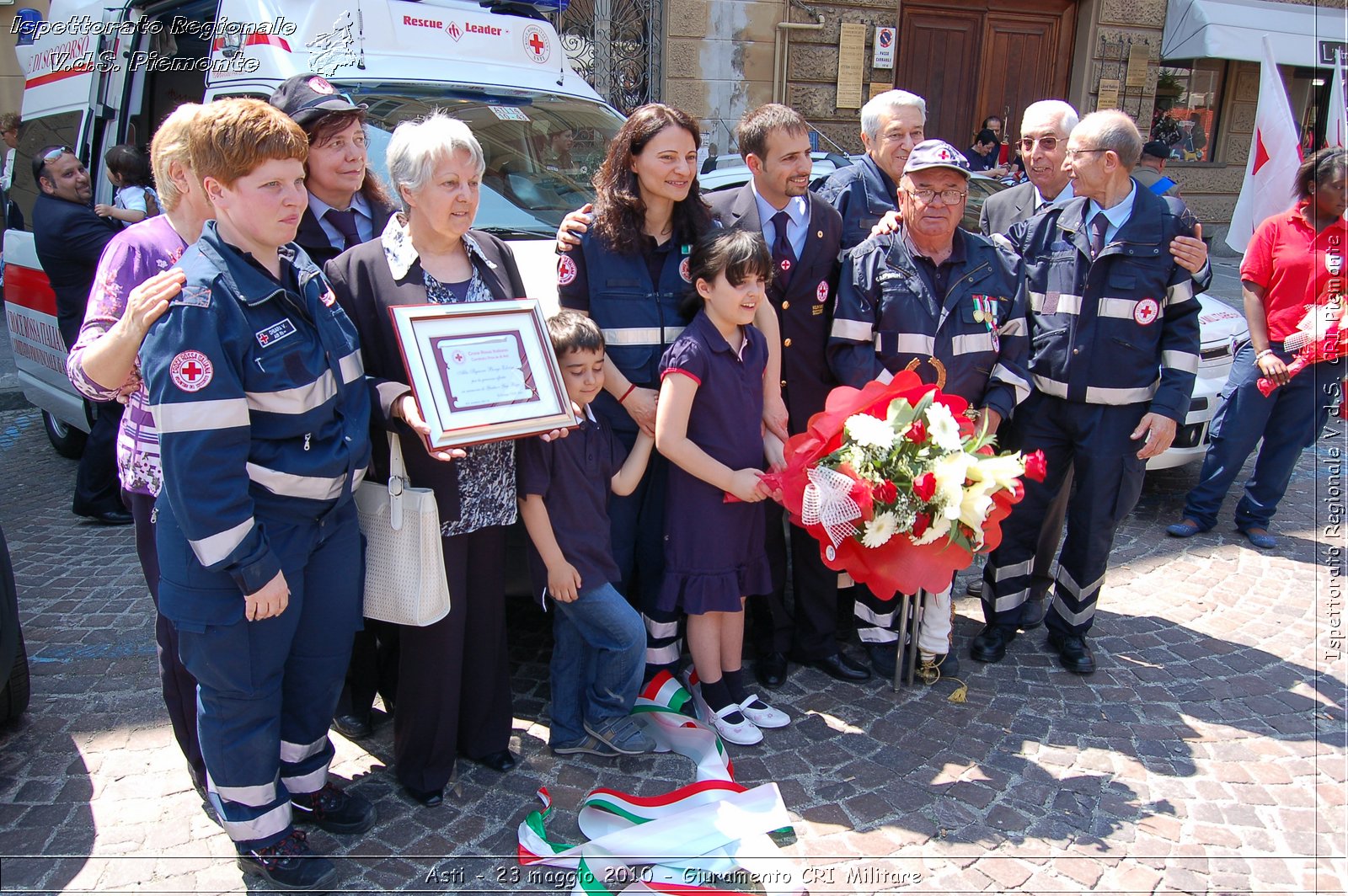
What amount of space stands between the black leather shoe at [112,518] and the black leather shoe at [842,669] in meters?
4.51

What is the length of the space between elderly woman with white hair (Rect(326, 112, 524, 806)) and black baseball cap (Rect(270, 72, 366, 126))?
0.55 meters

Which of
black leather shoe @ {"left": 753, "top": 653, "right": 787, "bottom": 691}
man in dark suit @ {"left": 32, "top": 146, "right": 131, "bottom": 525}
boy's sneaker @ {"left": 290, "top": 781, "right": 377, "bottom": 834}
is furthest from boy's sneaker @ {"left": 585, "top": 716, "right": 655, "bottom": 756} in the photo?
man in dark suit @ {"left": 32, "top": 146, "right": 131, "bottom": 525}

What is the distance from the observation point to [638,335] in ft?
11.6

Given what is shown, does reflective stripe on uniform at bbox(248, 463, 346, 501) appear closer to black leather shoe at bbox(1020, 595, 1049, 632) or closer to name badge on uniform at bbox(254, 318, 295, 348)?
name badge on uniform at bbox(254, 318, 295, 348)

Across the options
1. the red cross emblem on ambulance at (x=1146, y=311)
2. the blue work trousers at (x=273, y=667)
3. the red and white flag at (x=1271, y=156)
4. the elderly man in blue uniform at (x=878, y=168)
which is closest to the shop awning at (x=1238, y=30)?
the red and white flag at (x=1271, y=156)

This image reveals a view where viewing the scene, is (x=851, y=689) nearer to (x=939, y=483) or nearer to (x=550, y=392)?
(x=939, y=483)

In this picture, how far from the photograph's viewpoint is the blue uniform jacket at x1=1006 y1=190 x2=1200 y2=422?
12.9 feet

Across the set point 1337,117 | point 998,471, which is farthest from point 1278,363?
point 998,471

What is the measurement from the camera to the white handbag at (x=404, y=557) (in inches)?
113

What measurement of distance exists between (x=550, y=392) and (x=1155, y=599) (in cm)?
371

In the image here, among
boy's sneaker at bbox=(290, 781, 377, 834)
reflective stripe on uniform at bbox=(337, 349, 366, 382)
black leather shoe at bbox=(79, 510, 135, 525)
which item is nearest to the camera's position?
reflective stripe on uniform at bbox=(337, 349, 366, 382)

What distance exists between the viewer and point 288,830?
2854 mm

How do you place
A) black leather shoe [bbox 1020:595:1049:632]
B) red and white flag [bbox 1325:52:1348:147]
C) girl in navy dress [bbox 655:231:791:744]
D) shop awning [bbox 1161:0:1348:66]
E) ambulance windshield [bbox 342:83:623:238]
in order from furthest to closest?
1. shop awning [bbox 1161:0:1348:66]
2. red and white flag [bbox 1325:52:1348:147]
3. black leather shoe [bbox 1020:595:1049:632]
4. ambulance windshield [bbox 342:83:623:238]
5. girl in navy dress [bbox 655:231:791:744]

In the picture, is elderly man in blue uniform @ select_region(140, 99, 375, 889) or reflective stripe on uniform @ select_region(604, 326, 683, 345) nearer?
elderly man in blue uniform @ select_region(140, 99, 375, 889)
